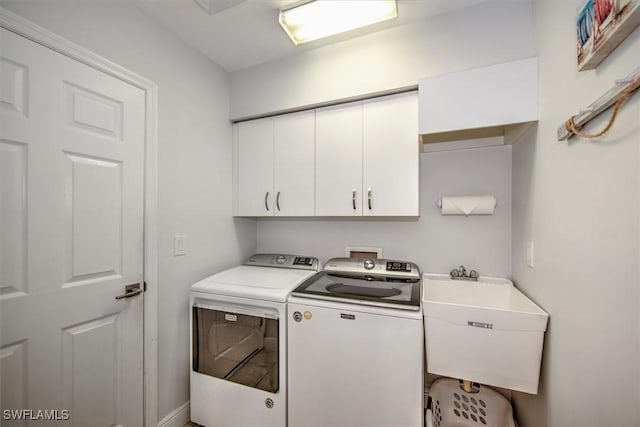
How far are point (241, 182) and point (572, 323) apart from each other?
6.78ft

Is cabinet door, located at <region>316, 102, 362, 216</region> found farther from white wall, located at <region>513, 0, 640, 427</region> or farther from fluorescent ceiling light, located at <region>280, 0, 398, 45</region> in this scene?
white wall, located at <region>513, 0, 640, 427</region>

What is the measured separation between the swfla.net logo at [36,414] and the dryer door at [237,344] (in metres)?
0.62

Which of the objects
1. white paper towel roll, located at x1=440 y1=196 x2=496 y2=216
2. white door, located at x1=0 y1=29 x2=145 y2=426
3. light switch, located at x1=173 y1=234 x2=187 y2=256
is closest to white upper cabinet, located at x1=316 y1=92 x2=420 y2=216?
white paper towel roll, located at x1=440 y1=196 x2=496 y2=216

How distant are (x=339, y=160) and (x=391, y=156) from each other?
35cm

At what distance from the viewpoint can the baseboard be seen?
157cm

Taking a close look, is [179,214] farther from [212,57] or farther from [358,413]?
[358,413]

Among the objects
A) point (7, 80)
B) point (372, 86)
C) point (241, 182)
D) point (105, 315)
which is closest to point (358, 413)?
point (105, 315)

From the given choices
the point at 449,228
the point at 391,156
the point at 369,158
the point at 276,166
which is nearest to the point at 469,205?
the point at 449,228

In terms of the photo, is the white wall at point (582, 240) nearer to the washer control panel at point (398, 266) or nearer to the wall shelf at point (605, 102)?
the wall shelf at point (605, 102)

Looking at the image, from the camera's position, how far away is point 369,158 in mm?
1670

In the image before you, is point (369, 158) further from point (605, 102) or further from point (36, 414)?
point (36, 414)

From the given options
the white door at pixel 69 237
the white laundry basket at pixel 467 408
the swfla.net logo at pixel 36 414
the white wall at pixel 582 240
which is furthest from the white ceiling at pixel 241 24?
the white laundry basket at pixel 467 408

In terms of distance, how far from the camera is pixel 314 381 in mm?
1387

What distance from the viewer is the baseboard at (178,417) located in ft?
5.16
